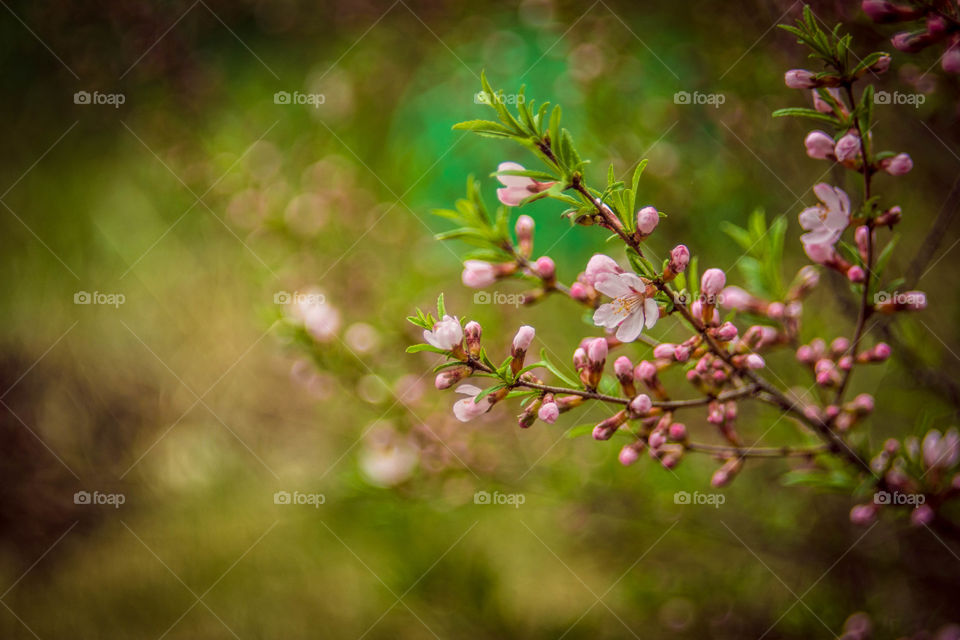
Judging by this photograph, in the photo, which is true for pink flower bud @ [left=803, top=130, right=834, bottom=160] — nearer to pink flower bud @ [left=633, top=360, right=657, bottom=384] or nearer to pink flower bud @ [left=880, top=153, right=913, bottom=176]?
pink flower bud @ [left=880, top=153, right=913, bottom=176]

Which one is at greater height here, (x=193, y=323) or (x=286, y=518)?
(x=193, y=323)

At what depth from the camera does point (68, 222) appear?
2.23 m

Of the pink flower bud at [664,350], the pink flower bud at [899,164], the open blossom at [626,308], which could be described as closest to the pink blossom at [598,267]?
the open blossom at [626,308]

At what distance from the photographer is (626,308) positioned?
0.73 m

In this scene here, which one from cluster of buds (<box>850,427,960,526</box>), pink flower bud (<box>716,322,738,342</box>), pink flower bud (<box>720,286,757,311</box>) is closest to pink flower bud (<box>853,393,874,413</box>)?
cluster of buds (<box>850,427,960,526</box>)

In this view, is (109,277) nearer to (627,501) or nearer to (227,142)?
(227,142)

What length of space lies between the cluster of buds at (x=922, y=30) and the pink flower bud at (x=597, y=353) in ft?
1.74

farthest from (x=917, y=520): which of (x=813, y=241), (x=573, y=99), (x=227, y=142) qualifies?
(x=227, y=142)

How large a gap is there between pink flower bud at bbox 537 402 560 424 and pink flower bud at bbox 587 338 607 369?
0.10 metres

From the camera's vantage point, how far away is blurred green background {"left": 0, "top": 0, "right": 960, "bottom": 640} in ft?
4.33

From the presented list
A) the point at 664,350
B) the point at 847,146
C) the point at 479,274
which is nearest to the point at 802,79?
the point at 847,146

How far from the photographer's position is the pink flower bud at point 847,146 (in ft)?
2.22

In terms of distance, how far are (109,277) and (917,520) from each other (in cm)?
255

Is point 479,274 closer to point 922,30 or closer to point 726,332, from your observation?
point 726,332
